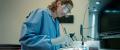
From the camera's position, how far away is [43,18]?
4.74 feet

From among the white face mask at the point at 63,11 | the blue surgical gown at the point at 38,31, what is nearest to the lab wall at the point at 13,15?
the white face mask at the point at 63,11

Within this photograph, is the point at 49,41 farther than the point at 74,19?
No

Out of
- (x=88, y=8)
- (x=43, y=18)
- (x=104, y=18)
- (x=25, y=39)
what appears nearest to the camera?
(x=25, y=39)

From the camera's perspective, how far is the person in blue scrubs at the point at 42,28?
4.40 ft

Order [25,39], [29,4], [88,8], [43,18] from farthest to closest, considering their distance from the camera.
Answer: [29,4] → [88,8] → [43,18] → [25,39]

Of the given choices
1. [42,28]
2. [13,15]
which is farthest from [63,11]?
[13,15]

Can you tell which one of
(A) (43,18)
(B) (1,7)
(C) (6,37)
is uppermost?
(B) (1,7)

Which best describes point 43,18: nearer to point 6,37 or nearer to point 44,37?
point 44,37

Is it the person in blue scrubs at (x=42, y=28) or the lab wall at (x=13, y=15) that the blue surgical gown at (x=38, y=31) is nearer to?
the person in blue scrubs at (x=42, y=28)

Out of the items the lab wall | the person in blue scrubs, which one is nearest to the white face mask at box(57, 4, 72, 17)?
the person in blue scrubs

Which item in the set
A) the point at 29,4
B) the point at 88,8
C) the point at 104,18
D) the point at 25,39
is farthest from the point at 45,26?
the point at 29,4

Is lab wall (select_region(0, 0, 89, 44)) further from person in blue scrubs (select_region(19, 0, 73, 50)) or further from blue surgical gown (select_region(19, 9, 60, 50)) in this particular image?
blue surgical gown (select_region(19, 9, 60, 50))

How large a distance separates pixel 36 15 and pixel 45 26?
9 cm

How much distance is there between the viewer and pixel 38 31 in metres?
1.40
